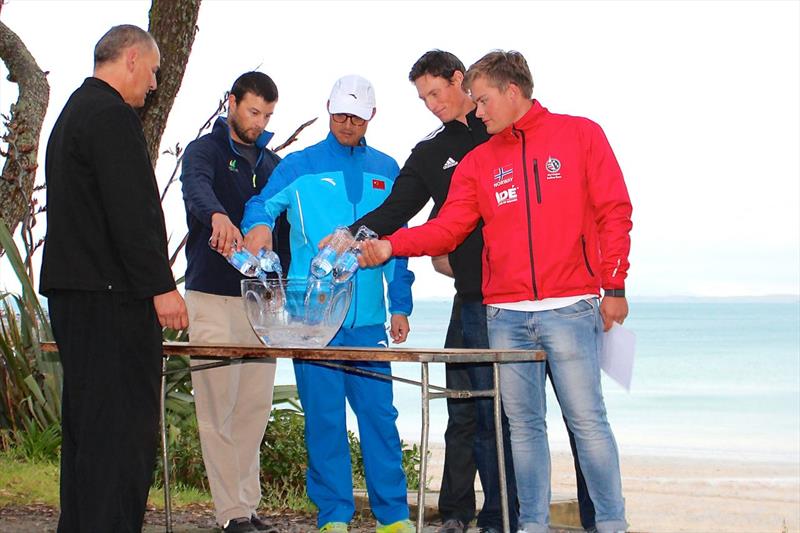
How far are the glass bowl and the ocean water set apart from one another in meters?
14.0

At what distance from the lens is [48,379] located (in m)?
7.11

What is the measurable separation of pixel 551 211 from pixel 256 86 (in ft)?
5.27

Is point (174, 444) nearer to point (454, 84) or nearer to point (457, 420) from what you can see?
point (457, 420)

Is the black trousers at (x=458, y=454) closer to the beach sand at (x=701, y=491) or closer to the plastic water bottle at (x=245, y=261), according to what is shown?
the plastic water bottle at (x=245, y=261)

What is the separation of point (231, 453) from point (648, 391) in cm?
2547

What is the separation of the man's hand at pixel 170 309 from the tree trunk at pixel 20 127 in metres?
3.72

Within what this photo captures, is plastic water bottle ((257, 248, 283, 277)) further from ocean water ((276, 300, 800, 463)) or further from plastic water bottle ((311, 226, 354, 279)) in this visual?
ocean water ((276, 300, 800, 463))


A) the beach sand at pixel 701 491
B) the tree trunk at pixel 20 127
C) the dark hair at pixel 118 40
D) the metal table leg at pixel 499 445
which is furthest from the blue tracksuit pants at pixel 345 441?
the beach sand at pixel 701 491

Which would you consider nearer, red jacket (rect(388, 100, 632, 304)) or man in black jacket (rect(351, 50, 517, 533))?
red jacket (rect(388, 100, 632, 304))

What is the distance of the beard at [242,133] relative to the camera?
17.0 feet

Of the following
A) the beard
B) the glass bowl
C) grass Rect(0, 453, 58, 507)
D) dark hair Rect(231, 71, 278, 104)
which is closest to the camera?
the glass bowl

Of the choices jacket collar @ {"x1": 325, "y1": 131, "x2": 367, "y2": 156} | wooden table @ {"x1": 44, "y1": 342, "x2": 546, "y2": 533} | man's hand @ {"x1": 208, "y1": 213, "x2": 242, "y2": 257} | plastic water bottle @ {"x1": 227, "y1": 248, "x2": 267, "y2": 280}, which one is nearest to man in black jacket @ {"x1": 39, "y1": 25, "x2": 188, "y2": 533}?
wooden table @ {"x1": 44, "y1": 342, "x2": 546, "y2": 533}

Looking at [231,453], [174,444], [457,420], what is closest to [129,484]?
[231,453]

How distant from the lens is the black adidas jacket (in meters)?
4.83
